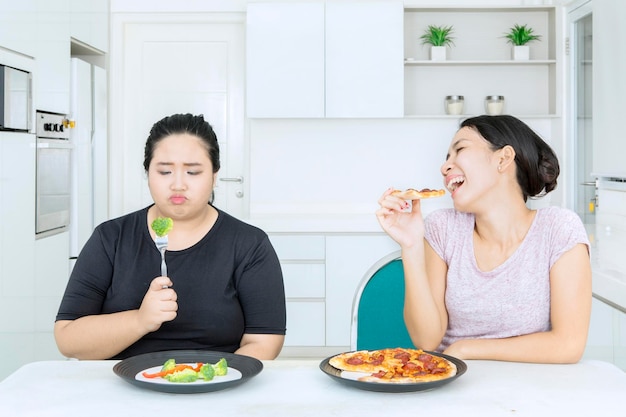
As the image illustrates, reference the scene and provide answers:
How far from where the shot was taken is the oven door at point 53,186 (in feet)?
12.4

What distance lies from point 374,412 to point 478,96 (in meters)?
4.09

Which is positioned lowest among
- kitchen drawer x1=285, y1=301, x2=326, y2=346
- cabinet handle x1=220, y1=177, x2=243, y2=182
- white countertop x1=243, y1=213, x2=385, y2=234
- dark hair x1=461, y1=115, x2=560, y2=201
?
kitchen drawer x1=285, y1=301, x2=326, y2=346

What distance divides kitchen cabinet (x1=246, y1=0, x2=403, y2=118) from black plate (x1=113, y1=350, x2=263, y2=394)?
132 inches

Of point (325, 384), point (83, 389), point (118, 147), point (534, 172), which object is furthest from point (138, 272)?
point (118, 147)

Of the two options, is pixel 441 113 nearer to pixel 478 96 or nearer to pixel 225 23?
pixel 478 96

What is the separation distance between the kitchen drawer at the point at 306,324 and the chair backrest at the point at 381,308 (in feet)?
8.27

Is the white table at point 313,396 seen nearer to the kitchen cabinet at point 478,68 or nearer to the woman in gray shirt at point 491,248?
the woman in gray shirt at point 491,248

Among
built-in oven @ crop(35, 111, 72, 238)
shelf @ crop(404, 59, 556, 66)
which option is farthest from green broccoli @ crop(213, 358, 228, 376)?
shelf @ crop(404, 59, 556, 66)

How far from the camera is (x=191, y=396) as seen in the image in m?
1.35

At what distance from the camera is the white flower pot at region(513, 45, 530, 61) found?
4.95 meters

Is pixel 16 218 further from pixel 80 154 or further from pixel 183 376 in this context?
pixel 183 376

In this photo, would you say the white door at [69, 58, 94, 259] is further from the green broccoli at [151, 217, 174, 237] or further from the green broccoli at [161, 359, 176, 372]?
the green broccoli at [161, 359, 176, 372]

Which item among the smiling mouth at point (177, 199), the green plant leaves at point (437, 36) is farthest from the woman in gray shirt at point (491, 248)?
the green plant leaves at point (437, 36)

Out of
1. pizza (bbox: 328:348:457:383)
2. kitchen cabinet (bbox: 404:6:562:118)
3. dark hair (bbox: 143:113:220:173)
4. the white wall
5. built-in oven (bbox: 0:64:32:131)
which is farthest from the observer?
kitchen cabinet (bbox: 404:6:562:118)
